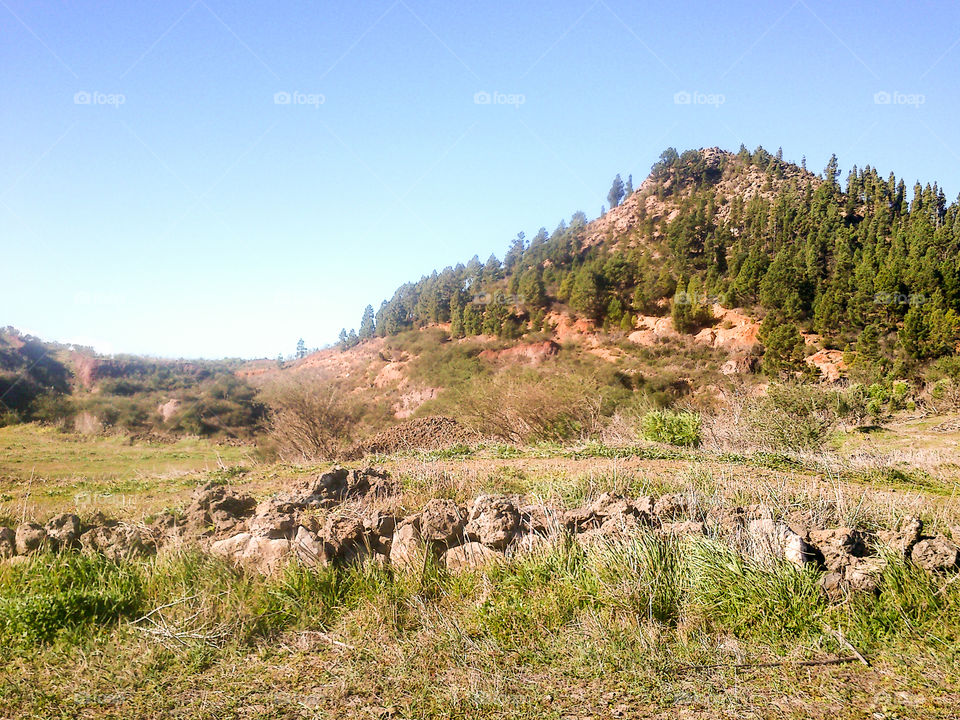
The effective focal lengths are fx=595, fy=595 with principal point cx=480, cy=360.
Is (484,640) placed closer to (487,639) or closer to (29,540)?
(487,639)

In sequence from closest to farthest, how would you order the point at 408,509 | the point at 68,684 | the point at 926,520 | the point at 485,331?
the point at 68,684, the point at 926,520, the point at 408,509, the point at 485,331

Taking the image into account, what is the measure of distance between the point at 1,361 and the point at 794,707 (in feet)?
106

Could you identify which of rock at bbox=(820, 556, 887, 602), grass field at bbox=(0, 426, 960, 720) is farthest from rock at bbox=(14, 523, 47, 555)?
rock at bbox=(820, 556, 887, 602)

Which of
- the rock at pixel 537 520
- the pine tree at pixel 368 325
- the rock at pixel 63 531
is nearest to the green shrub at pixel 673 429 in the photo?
the rock at pixel 537 520

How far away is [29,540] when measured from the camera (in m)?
4.63

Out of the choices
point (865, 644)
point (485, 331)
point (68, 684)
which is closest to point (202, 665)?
point (68, 684)

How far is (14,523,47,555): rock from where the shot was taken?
15.1 feet

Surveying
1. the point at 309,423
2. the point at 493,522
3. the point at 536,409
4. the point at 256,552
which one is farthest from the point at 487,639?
the point at 309,423

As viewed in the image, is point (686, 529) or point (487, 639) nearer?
point (487, 639)

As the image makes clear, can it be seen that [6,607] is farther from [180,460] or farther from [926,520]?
[180,460]

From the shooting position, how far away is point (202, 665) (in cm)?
317

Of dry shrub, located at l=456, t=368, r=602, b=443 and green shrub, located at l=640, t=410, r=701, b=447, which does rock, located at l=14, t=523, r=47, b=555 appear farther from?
dry shrub, located at l=456, t=368, r=602, b=443

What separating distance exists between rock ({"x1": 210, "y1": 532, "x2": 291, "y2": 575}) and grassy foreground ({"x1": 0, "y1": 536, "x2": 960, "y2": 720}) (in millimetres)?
196

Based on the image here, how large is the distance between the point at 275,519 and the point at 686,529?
3.21m
